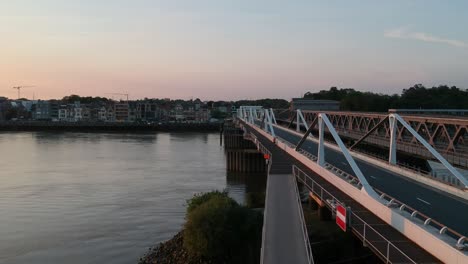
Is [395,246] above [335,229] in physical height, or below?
above

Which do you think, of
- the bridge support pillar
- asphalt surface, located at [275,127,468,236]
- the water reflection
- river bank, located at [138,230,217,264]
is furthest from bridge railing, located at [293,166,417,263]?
the water reflection

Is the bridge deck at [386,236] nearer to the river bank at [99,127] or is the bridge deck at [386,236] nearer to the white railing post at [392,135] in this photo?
the white railing post at [392,135]

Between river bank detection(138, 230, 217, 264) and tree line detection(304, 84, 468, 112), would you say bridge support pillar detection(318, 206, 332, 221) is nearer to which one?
river bank detection(138, 230, 217, 264)

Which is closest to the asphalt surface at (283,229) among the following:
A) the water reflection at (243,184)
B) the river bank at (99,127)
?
the water reflection at (243,184)

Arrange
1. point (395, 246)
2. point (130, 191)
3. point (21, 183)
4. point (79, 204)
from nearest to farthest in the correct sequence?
point (395, 246), point (79, 204), point (130, 191), point (21, 183)

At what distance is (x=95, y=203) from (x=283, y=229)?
2510cm

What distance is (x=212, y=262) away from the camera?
22.0 meters

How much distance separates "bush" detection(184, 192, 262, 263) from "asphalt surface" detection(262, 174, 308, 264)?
2.04m

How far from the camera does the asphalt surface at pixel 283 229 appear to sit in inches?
549

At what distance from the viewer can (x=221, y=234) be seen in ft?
72.2

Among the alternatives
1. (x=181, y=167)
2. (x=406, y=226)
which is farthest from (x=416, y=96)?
(x=406, y=226)

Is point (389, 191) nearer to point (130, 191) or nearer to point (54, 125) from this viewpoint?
point (130, 191)

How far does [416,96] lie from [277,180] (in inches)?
4166

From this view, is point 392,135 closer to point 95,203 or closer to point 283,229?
point 283,229
